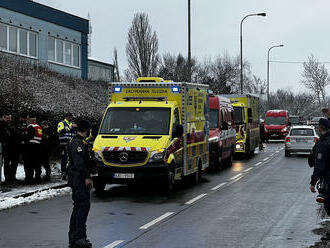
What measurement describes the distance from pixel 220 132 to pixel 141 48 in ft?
→ 148

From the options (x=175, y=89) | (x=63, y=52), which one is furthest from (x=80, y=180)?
(x=63, y=52)

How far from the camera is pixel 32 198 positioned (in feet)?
46.8

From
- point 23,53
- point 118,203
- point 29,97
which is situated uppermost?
point 23,53

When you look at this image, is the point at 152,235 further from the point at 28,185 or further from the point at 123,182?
the point at 28,185

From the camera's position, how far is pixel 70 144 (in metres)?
8.98

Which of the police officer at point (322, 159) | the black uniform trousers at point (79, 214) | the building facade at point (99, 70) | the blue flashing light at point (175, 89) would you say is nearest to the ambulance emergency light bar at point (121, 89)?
the blue flashing light at point (175, 89)

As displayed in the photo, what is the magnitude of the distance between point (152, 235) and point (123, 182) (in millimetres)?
5187

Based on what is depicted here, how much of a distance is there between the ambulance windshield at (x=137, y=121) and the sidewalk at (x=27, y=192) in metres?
1.82

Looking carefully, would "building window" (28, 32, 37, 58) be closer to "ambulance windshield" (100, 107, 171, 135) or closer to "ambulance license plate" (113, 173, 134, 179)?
"ambulance windshield" (100, 107, 171, 135)

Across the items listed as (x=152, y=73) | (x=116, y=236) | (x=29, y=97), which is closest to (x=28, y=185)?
(x=29, y=97)

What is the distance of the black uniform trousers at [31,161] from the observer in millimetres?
16653

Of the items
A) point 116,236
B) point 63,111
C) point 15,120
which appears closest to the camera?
point 116,236

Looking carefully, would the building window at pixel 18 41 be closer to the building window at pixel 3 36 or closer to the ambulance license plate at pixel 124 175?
the building window at pixel 3 36

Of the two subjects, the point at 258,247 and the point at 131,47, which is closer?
the point at 258,247
